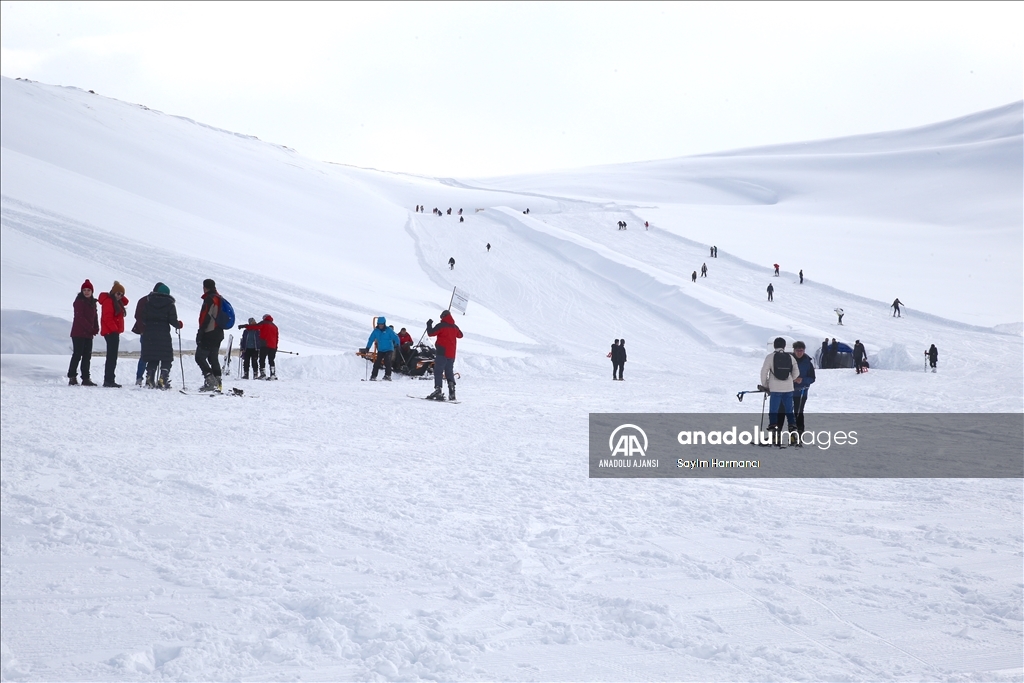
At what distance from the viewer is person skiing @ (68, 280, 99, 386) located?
1167 centimetres

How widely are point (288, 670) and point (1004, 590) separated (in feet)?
13.0

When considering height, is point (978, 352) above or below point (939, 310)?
below

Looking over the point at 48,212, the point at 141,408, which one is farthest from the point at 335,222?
the point at 141,408

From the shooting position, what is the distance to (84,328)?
1175cm

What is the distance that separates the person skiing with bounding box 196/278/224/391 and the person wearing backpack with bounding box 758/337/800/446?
7288mm

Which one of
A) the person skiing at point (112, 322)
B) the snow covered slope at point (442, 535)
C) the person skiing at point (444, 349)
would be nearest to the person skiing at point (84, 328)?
the person skiing at point (112, 322)

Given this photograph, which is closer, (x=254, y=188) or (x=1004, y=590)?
(x=1004, y=590)

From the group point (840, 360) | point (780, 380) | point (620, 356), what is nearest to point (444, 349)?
point (780, 380)

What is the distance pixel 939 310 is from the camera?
41500 mm

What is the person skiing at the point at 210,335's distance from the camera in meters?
11.0

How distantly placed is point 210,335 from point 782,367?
7613mm

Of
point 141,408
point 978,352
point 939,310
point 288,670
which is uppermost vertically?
point 939,310

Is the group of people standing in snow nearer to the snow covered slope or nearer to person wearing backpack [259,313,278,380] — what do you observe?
the snow covered slope

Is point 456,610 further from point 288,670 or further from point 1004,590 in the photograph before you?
point 1004,590
